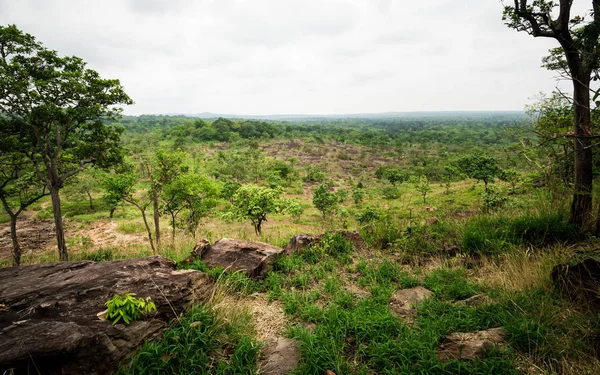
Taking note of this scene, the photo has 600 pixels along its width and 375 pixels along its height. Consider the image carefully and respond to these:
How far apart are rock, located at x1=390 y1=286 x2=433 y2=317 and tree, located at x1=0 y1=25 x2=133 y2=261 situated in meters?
10.9

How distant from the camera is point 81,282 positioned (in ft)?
10.5

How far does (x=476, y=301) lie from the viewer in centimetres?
344

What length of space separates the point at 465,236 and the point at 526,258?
1228 mm

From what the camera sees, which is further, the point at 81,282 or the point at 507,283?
the point at 507,283

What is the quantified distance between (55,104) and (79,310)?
10.6 metres

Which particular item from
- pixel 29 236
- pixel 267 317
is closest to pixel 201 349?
pixel 267 317

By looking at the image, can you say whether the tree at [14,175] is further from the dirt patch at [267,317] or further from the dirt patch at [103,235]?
the dirt patch at [267,317]

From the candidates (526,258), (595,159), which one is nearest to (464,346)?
(526,258)

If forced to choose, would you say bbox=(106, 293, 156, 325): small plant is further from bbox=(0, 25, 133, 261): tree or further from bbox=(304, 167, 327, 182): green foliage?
bbox=(304, 167, 327, 182): green foliage

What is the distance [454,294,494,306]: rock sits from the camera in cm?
337

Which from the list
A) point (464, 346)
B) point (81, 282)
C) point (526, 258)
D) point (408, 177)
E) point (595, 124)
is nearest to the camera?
point (464, 346)

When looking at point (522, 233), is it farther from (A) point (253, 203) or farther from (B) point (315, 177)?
(B) point (315, 177)

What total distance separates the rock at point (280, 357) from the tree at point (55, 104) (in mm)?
9944

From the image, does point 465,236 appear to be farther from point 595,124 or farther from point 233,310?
point 233,310
